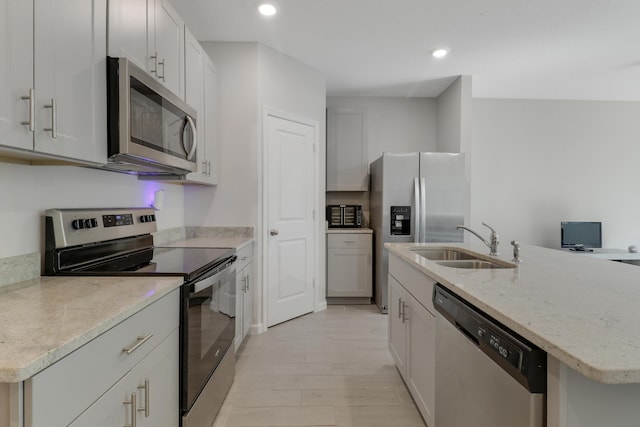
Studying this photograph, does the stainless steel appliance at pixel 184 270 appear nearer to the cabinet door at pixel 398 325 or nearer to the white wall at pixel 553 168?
the cabinet door at pixel 398 325

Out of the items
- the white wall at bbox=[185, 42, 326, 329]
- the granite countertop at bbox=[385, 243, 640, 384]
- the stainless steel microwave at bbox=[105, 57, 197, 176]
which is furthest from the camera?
the white wall at bbox=[185, 42, 326, 329]

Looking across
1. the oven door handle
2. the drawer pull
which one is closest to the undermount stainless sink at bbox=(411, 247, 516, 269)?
the oven door handle

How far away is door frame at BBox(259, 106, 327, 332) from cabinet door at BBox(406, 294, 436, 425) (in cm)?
155

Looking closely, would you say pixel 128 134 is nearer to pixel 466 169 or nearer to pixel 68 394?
pixel 68 394

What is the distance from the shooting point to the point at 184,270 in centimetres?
145

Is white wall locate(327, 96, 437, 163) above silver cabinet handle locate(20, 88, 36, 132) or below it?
above

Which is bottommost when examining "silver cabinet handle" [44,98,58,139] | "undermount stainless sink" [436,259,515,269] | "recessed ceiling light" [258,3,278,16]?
"undermount stainless sink" [436,259,515,269]

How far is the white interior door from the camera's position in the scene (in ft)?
10.4

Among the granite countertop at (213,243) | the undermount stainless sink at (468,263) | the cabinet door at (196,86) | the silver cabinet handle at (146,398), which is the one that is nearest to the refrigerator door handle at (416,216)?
the undermount stainless sink at (468,263)

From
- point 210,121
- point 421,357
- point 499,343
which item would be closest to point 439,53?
point 210,121

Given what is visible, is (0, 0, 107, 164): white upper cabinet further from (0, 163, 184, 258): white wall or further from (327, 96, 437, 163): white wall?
(327, 96, 437, 163): white wall

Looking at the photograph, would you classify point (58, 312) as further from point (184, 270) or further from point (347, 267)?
point (347, 267)

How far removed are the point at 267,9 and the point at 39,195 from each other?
2.01 metres

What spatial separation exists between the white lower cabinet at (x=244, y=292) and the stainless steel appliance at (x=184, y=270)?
0.30 metres
